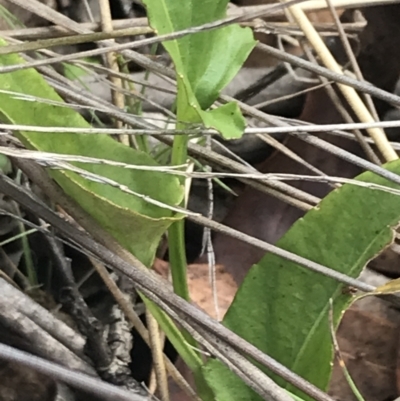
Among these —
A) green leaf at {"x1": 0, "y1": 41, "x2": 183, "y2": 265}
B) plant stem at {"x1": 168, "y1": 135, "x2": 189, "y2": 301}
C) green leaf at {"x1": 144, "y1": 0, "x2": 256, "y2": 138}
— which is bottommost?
plant stem at {"x1": 168, "y1": 135, "x2": 189, "y2": 301}

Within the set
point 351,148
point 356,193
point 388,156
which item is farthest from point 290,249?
point 351,148

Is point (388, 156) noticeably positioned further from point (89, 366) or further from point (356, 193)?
point (89, 366)

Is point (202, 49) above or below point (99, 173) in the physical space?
above

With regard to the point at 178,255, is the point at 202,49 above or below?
above

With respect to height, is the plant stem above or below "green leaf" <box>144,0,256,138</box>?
below
